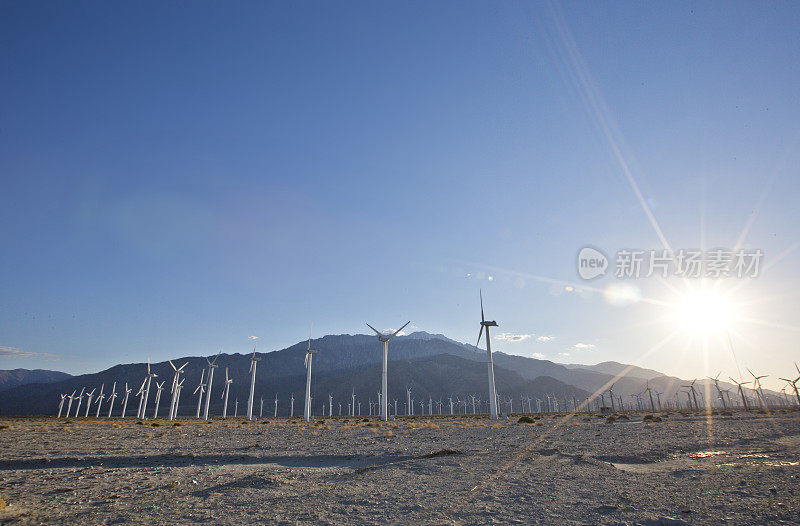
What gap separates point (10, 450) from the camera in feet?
84.0

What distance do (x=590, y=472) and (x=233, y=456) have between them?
1831 centimetres

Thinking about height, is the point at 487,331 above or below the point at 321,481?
above

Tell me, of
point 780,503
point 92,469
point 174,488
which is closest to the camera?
point 780,503

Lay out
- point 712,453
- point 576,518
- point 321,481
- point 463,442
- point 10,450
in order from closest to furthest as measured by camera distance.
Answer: point 576,518, point 321,481, point 712,453, point 10,450, point 463,442

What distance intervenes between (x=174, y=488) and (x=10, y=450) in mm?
21835

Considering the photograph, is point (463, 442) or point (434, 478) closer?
point (434, 478)

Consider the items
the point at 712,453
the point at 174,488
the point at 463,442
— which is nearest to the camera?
the point at 174,488

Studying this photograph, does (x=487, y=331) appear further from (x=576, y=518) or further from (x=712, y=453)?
(x=576, y=518)

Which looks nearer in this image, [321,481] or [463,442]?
[321,481]

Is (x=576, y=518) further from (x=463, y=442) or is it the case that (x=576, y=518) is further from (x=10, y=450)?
(x=10, y=450)

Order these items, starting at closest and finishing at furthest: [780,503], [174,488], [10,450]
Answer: [780,503] → [174,488] → [10,450]

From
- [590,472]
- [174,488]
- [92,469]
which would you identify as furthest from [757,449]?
[92,469]

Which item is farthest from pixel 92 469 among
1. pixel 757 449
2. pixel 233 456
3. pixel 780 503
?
pixel 757 449

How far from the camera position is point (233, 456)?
22078mm
